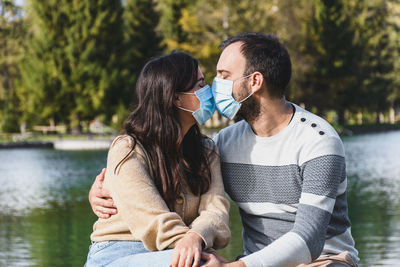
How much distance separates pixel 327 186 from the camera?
289 centimetres

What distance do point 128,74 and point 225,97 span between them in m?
40.3

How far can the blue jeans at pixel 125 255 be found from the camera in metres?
2.72

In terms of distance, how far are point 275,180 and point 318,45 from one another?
47.7 meters

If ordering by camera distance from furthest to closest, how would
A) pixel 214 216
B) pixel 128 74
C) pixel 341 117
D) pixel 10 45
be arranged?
pixel 341 117 < pixel 10 45 < pixel 128 74 < pixel 214 216

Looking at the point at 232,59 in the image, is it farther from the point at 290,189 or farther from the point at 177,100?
the point at 290,189

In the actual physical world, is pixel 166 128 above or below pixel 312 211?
above

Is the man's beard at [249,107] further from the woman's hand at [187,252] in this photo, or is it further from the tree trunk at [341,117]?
the tree trunk at [341,117]

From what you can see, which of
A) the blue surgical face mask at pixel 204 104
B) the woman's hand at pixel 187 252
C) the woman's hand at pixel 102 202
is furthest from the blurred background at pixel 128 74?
the woman's hand at pixel 187 252

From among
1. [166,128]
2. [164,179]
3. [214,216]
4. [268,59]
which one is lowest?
[214,216]

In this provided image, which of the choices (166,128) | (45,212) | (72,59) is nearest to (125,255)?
(166,128)

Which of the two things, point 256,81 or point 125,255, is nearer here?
point 125,255

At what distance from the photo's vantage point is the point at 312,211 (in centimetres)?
286

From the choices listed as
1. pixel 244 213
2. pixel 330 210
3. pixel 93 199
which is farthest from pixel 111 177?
pixel 330 210

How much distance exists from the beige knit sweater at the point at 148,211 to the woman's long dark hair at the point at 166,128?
2.2 inches
